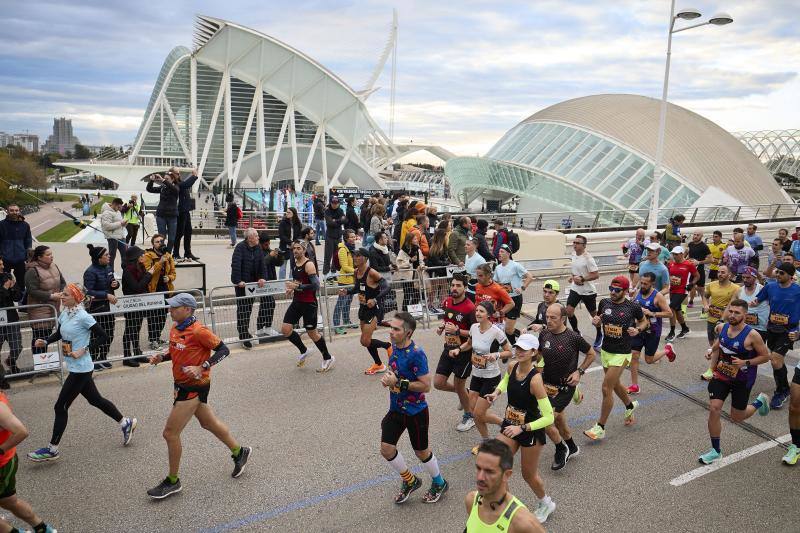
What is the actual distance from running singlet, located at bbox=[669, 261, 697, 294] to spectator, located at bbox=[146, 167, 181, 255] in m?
10.3

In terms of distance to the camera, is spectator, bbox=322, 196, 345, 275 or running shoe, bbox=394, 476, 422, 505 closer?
running shoe, bbox=394, 476, 422, 505

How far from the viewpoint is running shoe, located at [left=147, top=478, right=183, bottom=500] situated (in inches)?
204

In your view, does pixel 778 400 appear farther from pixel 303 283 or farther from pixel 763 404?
pixel 303 283

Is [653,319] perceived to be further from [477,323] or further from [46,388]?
[46,388]

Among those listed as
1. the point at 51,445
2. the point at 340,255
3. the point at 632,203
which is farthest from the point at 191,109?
the point at 51,445

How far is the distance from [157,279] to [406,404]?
5655 millimetres

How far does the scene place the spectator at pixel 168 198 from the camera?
41.5 feet

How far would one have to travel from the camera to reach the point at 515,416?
16.1 ft

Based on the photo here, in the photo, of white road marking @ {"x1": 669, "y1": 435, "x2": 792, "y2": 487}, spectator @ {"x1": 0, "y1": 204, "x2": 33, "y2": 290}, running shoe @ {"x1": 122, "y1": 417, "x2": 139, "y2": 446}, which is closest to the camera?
white road marking @ {"x1": 669, "y1": 435, "x2": 792, "y2": 487}

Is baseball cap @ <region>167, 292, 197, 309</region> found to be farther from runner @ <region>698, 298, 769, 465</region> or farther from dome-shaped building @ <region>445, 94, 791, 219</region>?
dome-shaped building @ <region>445, 94, 791, 219</region>

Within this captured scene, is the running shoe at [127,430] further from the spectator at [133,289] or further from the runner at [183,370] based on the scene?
the spectator at [133,289]

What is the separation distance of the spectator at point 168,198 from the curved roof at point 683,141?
87.2 feet

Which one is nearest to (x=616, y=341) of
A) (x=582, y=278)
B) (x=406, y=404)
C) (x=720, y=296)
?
(x=582, y=278)

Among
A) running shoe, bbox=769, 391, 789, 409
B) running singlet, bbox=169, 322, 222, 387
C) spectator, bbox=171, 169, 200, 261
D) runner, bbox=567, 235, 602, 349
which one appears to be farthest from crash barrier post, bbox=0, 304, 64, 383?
running shoe, bbox=769, 391, 789, 409
